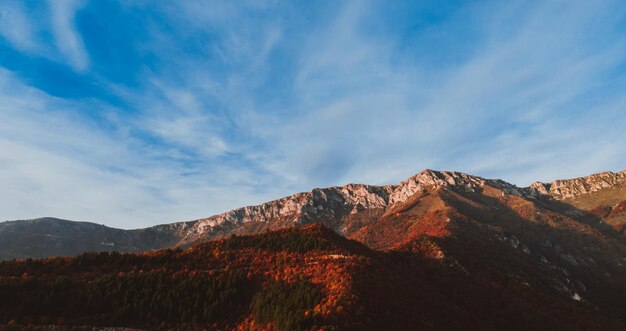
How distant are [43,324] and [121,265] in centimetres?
1255

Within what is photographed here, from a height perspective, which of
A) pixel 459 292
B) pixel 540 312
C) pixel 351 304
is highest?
pixel 351 304

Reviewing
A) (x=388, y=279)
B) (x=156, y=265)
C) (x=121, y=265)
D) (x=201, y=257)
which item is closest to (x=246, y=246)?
(x=201, y=257)

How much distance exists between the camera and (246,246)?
44031 mm

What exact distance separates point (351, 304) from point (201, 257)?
22.5 metres

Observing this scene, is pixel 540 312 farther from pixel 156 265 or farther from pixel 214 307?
pixel 156 265

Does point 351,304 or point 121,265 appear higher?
point 121,265

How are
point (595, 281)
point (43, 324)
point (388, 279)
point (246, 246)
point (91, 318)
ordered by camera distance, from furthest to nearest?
point (595, 281)
point (246, 246)
point (388, 279)
point (91, 318)
point (43, 324)

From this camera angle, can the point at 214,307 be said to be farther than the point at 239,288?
No

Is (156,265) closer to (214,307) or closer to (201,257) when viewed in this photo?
(201,257)

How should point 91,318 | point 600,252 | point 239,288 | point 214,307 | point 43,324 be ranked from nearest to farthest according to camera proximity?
point 43,324 → point 91,318 → point 214,307 → point 239,288 → point 600,252

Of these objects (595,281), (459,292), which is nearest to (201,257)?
(459,292)

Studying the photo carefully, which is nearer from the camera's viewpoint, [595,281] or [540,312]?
[540,312]

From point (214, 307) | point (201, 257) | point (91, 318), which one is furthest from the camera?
point (201, 257)

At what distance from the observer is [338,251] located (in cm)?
4156
